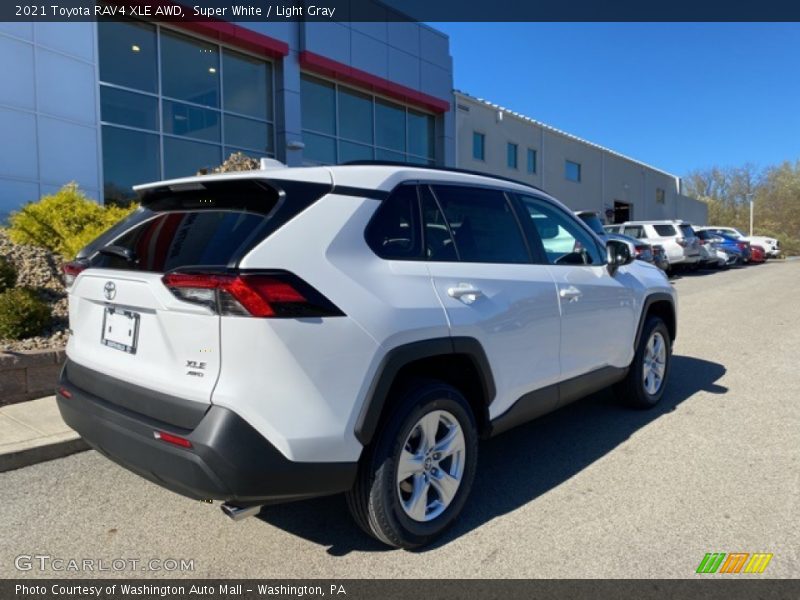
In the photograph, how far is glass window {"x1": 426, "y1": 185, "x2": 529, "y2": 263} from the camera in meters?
3.23

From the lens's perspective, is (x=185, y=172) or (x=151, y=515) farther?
(x=185, y=172)

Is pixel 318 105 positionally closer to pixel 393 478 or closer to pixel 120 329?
pixel 120 329

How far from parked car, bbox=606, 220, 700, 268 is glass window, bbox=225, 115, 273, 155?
11773 mm

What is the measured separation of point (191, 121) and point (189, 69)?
117 centimetres

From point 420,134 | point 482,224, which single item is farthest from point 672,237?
point 482,224

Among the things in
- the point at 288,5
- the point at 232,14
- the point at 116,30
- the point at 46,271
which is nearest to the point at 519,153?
the point at 288,5

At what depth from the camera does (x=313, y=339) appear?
2352mm

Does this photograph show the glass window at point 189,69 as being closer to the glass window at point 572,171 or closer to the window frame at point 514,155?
the window frame at point 514,155

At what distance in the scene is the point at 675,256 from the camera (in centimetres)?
1889

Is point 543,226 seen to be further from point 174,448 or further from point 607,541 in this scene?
point 174,448

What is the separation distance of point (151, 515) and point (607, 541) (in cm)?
240

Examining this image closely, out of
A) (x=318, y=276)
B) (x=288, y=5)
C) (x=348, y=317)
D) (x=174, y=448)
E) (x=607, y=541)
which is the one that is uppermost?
(x=288, y=5)

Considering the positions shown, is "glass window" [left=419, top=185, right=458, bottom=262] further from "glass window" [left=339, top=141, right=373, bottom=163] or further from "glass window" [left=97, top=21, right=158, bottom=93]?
"glass window" [left=339, top=141, right=373, bottom=163]

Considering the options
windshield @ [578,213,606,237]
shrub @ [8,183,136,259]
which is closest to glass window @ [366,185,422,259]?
shrub @ [8,183,136,259]
